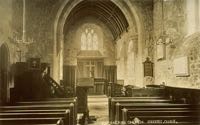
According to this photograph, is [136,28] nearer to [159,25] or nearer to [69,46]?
[159,25]

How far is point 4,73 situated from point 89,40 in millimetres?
13212

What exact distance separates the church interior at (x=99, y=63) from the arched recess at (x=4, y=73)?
0.09 ft

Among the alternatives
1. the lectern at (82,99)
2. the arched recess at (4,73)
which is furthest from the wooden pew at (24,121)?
the lectern at (82,99)

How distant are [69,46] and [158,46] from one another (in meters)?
9.63

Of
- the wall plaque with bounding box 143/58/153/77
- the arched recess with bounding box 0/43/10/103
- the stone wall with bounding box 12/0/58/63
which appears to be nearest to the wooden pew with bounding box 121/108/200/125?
the arched recess with bounding box 0/43/10/103

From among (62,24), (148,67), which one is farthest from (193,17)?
(62,24)

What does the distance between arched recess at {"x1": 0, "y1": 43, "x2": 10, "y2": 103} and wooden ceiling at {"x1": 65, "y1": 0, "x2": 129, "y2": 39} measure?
255 inches

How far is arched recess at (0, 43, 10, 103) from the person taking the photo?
6064 mm

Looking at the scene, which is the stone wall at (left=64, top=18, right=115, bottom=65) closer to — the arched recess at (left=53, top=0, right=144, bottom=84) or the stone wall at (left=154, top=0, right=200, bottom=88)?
the arched recess at (left=53, top=0, right=144, bottom=84)

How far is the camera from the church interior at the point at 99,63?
14.7 ft

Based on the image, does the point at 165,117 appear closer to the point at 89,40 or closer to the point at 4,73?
the point at 4,73

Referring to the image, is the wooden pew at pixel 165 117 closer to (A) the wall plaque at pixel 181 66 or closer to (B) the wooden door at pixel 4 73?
(B) the wooden door at pixel 4 73

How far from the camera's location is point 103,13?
16719 mm

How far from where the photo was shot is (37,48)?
10.9 m
